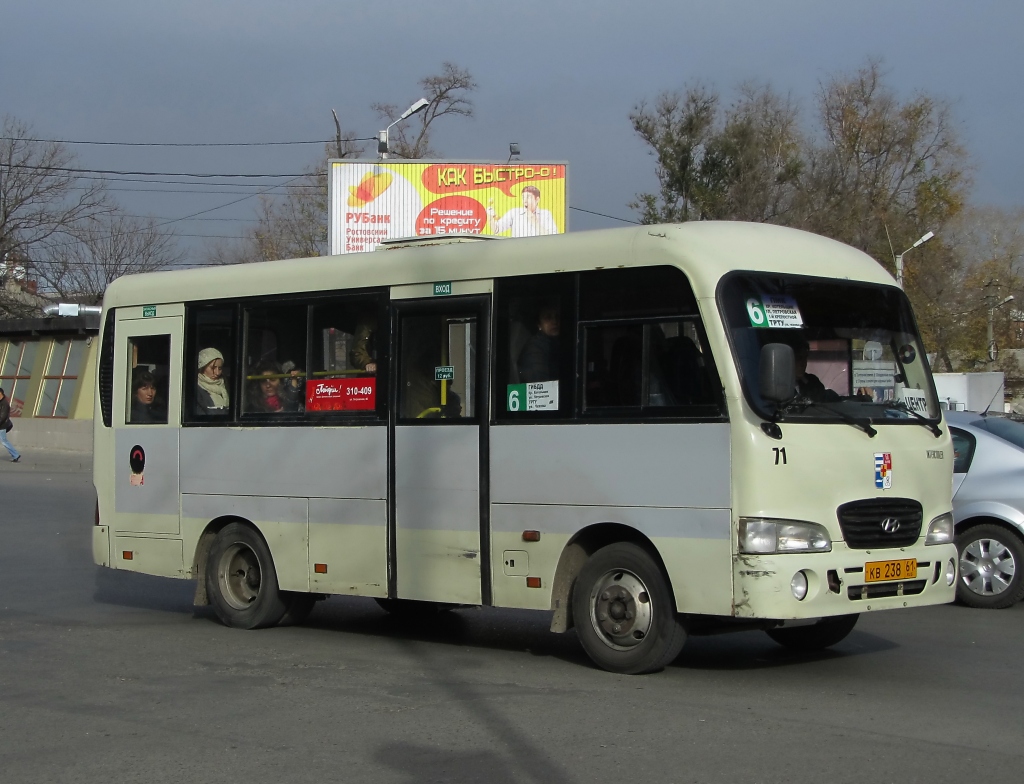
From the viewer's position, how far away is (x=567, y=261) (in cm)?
873

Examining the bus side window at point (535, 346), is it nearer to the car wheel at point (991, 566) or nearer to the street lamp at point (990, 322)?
the car wheel at point (991, 566)

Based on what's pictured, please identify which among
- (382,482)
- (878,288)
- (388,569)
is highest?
(878,288)

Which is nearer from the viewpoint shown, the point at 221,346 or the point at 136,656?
the point at 136,656

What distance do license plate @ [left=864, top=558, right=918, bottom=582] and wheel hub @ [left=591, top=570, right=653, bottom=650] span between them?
1.37 metres

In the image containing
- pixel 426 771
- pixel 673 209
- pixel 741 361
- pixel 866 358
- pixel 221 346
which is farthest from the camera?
pixel 673 209

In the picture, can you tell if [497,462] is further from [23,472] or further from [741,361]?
[23,472]

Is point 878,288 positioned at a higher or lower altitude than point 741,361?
higher

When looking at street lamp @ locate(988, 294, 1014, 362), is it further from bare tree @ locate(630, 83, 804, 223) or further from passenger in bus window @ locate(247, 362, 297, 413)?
passenger in bus window @ locate(247, 362, 297, 413)

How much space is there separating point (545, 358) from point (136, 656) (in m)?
3.69

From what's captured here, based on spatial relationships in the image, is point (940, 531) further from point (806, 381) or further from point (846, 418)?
point (806, 381)

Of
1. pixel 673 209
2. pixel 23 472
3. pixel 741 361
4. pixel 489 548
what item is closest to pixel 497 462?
pixel 489 548

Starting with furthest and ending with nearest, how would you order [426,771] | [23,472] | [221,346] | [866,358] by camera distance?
[23,472] → [221,346] → [866,358] → [426,771]

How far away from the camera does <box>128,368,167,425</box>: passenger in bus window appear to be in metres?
11.3

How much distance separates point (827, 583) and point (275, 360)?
492cm
